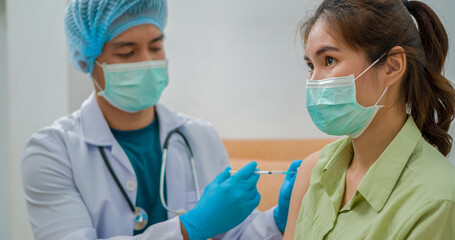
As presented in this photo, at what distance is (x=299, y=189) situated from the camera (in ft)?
4.53

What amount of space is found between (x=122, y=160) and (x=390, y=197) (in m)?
1.04

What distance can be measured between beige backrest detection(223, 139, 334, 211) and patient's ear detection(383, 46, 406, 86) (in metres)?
0.78

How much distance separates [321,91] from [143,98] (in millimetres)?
800

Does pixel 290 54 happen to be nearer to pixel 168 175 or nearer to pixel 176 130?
pixel 176 130

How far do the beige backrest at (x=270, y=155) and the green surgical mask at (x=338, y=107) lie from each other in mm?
683

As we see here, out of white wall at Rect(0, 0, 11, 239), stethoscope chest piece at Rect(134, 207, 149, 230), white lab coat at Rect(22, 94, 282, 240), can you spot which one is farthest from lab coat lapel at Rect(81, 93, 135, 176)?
white wall at Rect(0, 0, 11, 239)

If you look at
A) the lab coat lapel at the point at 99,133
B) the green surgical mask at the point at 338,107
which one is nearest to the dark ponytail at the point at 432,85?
the green surgical mask at the point at 338,107

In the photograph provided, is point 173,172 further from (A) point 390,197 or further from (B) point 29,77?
(B) point 29,77

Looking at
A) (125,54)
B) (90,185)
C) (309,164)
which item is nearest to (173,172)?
(90,185)

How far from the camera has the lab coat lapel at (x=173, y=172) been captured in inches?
69.4

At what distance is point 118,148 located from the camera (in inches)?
67.9

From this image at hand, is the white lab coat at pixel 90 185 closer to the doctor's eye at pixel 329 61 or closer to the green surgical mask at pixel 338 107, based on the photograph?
the green surgical mask at pixel 338 107

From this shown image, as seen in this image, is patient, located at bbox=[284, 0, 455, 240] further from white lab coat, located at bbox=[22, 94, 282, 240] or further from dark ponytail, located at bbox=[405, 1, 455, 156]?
white lab coat, located at bbox=[22, 94, 282, 240]

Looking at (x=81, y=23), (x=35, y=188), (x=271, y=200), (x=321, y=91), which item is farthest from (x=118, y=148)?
(x=321, y=91)
